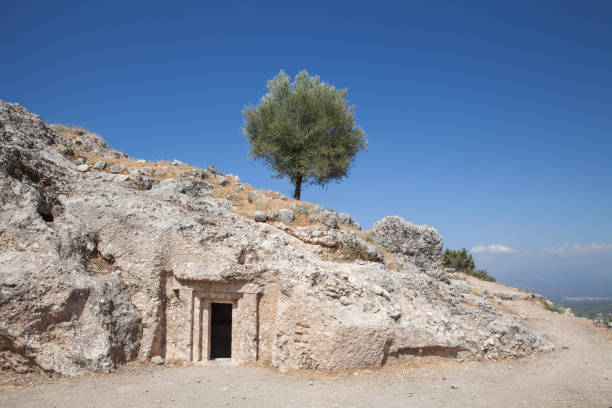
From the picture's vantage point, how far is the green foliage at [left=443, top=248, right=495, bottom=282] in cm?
2742

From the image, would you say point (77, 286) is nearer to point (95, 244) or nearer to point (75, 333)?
point (75, 333)

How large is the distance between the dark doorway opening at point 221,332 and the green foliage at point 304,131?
9178 millimetres

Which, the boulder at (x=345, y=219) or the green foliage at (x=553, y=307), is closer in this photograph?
the boulder at (x=345, y=219)

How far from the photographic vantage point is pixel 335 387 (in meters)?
9.03

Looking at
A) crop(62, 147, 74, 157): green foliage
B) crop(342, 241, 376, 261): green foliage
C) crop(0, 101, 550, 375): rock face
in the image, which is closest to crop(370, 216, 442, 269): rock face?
crop(342, 241, 376, 261): green foliage

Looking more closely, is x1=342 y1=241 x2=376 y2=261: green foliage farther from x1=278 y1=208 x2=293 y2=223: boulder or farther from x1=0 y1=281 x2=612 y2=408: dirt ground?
x1=0 y1=281 x2=612 y2=408: dirt ground

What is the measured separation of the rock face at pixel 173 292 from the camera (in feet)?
30.0

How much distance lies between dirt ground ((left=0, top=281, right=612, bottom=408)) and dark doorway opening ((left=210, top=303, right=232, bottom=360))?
2.53 meters

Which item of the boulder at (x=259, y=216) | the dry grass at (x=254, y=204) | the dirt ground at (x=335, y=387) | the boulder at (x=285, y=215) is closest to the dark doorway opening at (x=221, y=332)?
the dirt ground at (x=335, y=387)

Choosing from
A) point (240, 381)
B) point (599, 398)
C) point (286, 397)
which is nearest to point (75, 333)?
point (240, 381)

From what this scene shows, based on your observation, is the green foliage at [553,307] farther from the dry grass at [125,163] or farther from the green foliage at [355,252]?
the dry grass at [125,163]

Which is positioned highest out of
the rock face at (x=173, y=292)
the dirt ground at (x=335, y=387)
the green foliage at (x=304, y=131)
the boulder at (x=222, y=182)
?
the green foliage at (x=304, y=131)

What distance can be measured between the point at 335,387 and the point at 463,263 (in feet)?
72.5

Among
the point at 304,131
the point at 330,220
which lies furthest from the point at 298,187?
the point at 330,220
